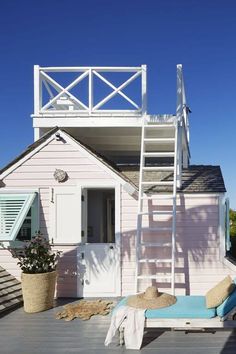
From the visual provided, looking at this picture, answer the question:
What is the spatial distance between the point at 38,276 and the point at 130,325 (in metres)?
2.23

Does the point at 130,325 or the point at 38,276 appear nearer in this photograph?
the point at 130,325

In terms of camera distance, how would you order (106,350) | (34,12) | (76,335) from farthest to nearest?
(34,12) < (76,335) < (106,350)

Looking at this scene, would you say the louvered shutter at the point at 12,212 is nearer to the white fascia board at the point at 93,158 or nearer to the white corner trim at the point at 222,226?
the white fascia board at the point at 93,158

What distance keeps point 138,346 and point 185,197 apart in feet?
11.4

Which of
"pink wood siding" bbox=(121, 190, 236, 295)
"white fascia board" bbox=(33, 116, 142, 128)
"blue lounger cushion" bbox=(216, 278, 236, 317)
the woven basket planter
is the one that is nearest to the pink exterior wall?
"pink wood siding" bbox=(121, 190, 236, 295)

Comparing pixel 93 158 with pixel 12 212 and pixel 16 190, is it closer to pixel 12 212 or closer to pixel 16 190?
pixel 16 190

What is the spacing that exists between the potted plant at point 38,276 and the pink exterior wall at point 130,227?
2.76ft

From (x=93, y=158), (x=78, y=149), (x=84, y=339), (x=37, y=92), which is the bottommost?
(x=84, y=339)

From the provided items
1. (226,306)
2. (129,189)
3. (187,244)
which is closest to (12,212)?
(129,189)

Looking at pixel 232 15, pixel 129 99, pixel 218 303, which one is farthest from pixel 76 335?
pixel 232 15

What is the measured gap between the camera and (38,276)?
6266 mm

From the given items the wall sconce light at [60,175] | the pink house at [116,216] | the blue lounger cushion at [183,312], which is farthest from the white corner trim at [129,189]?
the blue lounger cushion at [183,312]

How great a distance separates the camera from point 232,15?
8.18m

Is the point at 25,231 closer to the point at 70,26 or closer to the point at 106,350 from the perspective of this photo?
the point at 106,350
